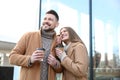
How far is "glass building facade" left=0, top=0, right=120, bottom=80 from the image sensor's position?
3.41 m

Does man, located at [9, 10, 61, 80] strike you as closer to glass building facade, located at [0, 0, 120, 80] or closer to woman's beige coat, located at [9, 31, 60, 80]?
woman's beige coat, located at [9, 31, 60, 80]

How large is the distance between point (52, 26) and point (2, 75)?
45.3 inches

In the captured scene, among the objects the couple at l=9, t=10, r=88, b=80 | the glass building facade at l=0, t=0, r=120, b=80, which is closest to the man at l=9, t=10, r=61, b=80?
the couple at l=9, t=10, r=88, b=80

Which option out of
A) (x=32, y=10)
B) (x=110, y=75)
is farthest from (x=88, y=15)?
(x=32, y=10)

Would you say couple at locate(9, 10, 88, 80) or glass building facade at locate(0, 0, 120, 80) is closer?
couple at locate(9, 10, 88, 80)

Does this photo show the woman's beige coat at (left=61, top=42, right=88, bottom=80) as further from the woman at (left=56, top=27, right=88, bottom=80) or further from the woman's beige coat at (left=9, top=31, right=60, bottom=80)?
the woman's beige coat at (left=9, top=31, right=60, bottom=80)

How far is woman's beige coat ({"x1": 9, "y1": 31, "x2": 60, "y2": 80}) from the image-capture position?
5.07 ft

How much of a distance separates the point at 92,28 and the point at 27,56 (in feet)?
7.36

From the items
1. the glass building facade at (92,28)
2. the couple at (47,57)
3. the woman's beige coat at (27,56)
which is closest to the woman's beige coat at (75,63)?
the couple at (47,57)

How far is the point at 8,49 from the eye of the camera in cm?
332

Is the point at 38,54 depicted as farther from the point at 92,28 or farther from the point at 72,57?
the point at 92,28

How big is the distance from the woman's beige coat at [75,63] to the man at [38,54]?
2.9 inches

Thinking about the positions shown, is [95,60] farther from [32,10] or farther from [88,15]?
[32,10]

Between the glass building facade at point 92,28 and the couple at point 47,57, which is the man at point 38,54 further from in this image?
the glass building facade at point 92,28
